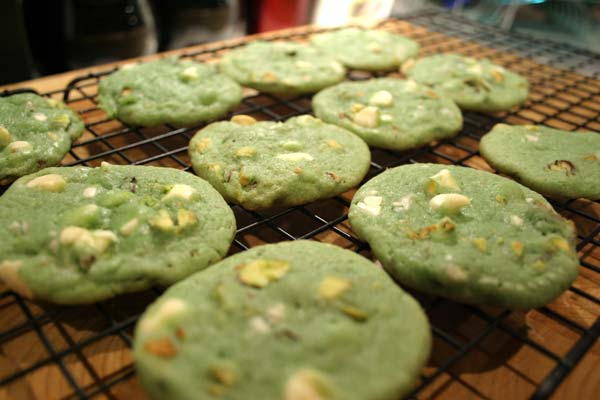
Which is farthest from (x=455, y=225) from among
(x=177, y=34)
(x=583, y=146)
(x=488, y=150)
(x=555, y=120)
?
(x=177, y=34)

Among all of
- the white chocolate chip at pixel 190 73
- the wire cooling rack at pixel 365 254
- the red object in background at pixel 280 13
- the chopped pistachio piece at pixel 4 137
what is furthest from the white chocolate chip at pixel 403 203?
the red object in background at pixel 280 13

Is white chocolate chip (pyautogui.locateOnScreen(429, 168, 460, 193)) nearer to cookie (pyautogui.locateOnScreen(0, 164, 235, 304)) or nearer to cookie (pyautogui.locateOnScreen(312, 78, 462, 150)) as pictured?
cookie (pyautogui.locateOnScreen(312, 78, 462, 150))

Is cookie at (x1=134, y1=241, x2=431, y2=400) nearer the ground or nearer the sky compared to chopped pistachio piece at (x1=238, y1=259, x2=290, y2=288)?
nearer the ground

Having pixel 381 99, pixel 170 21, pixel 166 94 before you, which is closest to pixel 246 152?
pixel 166 94

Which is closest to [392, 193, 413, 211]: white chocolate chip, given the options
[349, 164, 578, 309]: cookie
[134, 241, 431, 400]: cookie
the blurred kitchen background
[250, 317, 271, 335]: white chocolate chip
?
[349, 164, 578, 309]: cookie

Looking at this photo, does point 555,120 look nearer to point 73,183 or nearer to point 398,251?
point 398,251

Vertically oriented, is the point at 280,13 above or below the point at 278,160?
below

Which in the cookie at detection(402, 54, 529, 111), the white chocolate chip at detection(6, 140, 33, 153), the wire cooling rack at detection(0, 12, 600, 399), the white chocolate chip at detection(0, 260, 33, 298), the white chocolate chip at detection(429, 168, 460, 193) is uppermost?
the cookie at detection(402, 54, 529, 111)

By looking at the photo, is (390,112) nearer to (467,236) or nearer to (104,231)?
(467,236)
